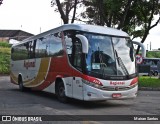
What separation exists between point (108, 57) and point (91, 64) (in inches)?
30.7

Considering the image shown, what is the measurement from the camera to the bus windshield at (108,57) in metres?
15.2

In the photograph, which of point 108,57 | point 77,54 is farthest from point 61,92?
point 108,57

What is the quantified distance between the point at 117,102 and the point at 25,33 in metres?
69.9

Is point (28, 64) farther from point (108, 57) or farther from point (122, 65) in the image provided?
point (122, 65)

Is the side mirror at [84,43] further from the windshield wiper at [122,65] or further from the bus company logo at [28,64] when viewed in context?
the bus company logo at [28,64]

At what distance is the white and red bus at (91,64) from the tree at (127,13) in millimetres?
12305

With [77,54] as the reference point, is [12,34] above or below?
above

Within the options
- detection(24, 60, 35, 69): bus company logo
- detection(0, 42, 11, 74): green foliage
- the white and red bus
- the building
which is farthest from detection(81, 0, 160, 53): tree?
the building

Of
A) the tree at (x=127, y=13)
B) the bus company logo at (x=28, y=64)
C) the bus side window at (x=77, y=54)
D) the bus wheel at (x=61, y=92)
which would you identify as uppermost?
the tree at (x=127, y=13)

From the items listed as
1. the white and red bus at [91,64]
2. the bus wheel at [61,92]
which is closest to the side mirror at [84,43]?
the white and red bus at [91,64]

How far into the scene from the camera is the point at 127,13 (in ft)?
113

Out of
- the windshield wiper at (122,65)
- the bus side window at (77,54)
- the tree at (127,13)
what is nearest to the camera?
the bus side window at (77,54)

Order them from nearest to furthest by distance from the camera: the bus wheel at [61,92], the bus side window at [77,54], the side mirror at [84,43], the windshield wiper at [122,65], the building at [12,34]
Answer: the side mirror at [84,43], the bus side window at [77,54], the windshield wiper at [122,65], the bus wheel at [61,92], the building at [12,34]

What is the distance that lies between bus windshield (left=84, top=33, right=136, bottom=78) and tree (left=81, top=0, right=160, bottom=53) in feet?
44.1
